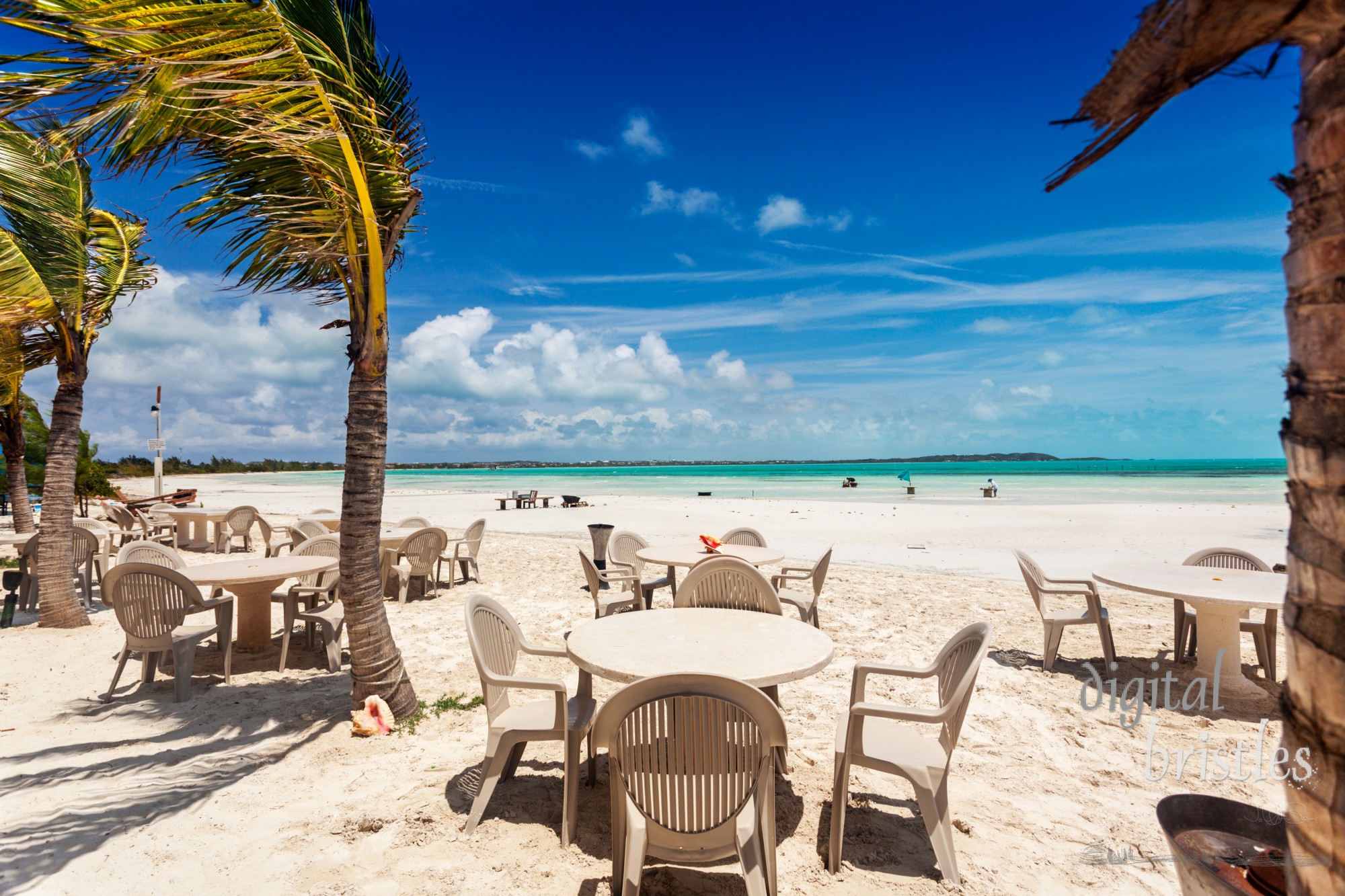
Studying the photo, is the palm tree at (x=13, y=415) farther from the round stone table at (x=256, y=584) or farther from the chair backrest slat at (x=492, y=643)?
the chair backrest slat at (x=492, y=643)

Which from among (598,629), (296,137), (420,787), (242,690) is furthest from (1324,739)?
(242,690)

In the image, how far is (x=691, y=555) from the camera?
6375 mm

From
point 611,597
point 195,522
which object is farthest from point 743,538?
point 195,522

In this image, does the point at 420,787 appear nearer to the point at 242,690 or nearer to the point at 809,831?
the point at 809,831

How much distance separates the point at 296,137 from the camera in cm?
345

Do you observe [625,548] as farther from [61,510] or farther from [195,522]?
[195,522]

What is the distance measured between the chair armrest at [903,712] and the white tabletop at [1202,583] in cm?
296

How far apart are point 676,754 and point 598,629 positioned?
1.30m

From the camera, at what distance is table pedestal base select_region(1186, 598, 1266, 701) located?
15.6 ft

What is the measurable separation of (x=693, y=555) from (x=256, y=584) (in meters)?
3.96

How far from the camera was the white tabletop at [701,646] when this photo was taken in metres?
2.83

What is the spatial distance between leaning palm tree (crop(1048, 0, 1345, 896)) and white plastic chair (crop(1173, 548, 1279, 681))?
16.8ft

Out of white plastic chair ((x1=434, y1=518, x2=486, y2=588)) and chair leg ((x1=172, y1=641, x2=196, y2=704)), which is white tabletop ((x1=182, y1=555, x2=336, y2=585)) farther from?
white plastic chair ((x1=434, y1=518, x2=486, y2=588))

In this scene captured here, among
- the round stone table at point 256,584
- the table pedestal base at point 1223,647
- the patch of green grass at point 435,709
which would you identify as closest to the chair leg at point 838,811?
the patch of green grass at point 435,709
